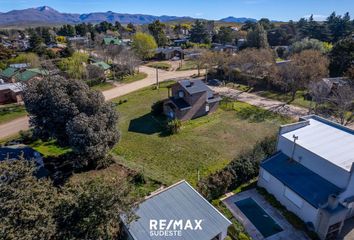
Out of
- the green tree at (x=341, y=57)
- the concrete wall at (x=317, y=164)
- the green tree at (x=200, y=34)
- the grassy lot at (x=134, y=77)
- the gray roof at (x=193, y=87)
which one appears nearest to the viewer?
the concrete wall at (x=317, y=164)

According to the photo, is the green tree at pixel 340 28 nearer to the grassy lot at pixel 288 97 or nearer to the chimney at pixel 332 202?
the grassy lot at pixel 288 97

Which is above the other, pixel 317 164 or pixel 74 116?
pixel 74 116

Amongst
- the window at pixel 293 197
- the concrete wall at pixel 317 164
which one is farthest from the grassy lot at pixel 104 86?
the window at pixel 293 197

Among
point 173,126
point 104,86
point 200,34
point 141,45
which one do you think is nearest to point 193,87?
point 173,126

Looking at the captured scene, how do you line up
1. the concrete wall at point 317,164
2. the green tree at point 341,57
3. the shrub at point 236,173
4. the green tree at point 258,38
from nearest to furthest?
the concrete wall at point 317,164
the shrub at point 236,173
the green tree at point 341,57
the green tree at point 258,38

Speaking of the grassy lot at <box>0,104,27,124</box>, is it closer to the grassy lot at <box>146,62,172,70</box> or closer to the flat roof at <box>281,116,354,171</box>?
the flat roof at <box>281,116,354,171</box>

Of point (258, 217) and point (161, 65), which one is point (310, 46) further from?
point (258, 217)
